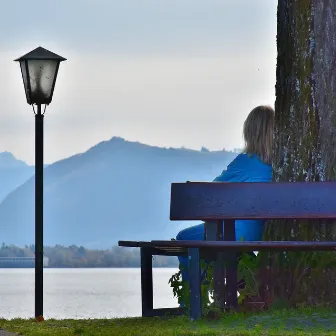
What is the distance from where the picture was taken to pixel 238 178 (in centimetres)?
1173

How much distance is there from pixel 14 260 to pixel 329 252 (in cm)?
10169

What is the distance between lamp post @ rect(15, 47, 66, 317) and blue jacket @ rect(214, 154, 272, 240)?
2.07 meters

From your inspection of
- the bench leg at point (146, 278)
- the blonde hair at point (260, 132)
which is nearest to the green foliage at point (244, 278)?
the bench leg at point (146, 278)

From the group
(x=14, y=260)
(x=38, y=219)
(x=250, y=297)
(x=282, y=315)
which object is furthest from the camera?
(x=14, y=260)

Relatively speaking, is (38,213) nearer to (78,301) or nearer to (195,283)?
(195,283)

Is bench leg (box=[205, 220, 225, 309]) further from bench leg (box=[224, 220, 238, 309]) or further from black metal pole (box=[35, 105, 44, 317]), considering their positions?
black metal pole (box=[35, 105, 44, 317])

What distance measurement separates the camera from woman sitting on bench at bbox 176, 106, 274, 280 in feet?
38.2

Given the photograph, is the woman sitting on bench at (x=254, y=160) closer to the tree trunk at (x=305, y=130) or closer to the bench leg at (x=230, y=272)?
the tree trunk at (x=305, y=130)

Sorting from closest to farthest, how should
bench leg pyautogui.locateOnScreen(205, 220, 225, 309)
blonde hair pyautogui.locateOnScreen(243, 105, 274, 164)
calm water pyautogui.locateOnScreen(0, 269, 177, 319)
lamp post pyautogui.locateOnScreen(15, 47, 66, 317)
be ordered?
bench leg pyautogui.locateOnScreen(205, 220, 225, 309) → blonde hair pyautogui.locateOnScreen(243, 105, 274, 164) → lamp post pyautogui.locateOnScreen(15, 47, 66, 317) → calm water pyautogui.locateOnScreen(0, 269, 177, 319)

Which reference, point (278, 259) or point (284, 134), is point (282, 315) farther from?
point (284, 134)

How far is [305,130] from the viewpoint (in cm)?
1148

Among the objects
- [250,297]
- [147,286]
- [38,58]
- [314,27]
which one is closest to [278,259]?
[250,297]

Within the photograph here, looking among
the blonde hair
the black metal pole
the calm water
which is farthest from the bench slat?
the calm water

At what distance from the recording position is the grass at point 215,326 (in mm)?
9648
